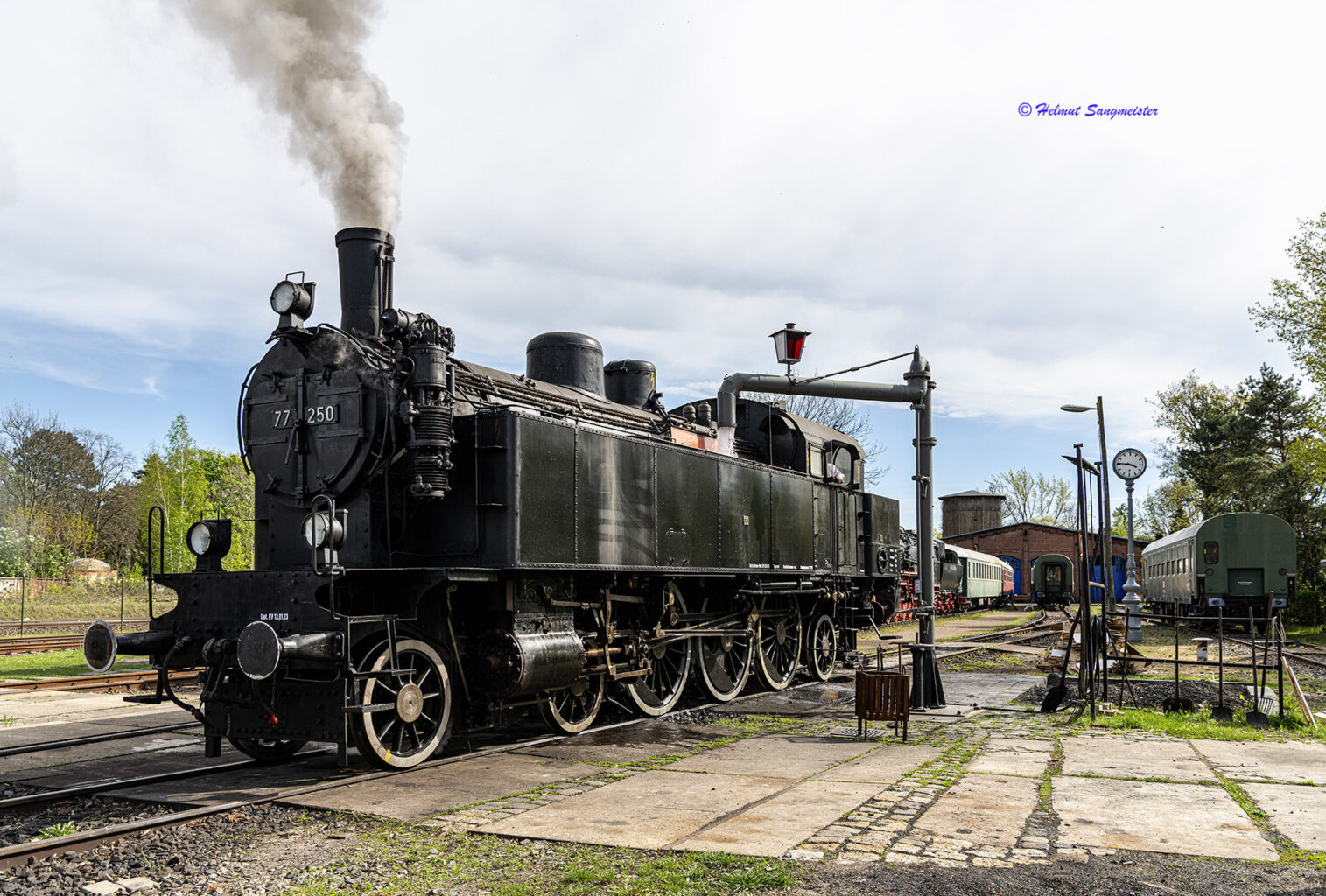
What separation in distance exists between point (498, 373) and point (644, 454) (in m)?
1.57

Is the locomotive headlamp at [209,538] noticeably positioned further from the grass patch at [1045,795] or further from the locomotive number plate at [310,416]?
the grass patch at [1045,795]

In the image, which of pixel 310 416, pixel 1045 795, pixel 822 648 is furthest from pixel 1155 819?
pixel 822 648

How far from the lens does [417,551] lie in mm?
8188

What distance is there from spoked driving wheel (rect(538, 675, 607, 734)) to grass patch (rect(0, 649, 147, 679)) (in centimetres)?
908

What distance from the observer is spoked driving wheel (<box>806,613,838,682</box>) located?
13.9 metres

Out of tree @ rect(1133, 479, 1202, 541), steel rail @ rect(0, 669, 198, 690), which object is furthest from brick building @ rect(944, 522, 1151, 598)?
steel rail @ rect(0, 669, 198, 690)

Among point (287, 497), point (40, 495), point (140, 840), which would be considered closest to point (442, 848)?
point (140, 840)

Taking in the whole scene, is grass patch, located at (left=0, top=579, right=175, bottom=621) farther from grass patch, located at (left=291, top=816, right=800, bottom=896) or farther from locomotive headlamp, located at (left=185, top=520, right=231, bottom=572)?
grass patch, located at (left=291, top=816, right=800, bottom=896)

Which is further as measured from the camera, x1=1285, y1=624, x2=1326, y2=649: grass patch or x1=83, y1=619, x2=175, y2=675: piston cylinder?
x1=1285, y1=624, x2=1326, y2=649: grass patch

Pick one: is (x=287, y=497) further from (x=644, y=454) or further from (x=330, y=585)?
(x=644, y=454)

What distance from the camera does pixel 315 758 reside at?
26.2ft

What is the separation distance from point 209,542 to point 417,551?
66.1 inches

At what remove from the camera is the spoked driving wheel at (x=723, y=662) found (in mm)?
11219

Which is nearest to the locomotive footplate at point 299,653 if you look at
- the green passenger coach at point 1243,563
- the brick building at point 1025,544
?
the green passenger coach at point 1243,563
